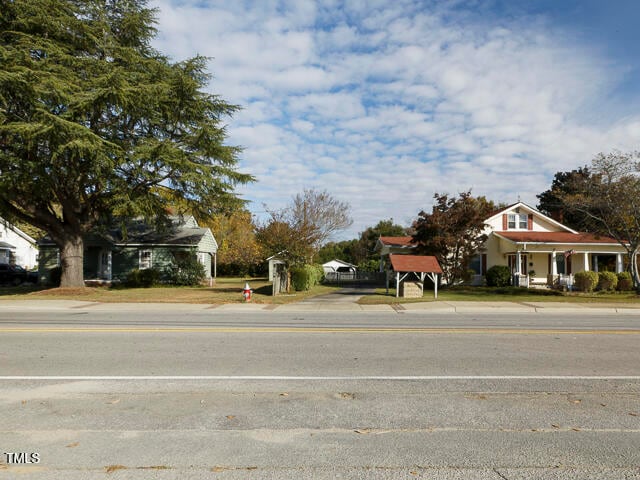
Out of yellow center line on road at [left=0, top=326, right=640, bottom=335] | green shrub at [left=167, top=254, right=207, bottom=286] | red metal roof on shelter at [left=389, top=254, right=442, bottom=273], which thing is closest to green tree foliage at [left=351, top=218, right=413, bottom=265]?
green shrub at [left=167, top=254, right=207, bottom=286]

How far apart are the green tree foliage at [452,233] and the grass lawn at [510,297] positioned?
1733mm

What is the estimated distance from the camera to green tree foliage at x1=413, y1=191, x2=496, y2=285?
1162 inches

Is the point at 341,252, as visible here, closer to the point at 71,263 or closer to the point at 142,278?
the point at 142,278

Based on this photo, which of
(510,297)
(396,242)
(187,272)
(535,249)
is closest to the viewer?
(510,297)

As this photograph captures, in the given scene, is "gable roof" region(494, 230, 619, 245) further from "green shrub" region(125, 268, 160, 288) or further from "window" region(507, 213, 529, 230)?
"green shrub" region(125, 268, 160, 288)

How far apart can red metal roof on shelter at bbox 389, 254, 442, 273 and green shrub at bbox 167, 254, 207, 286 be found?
1637cm

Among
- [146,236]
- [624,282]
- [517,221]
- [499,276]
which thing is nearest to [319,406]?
[499,276]

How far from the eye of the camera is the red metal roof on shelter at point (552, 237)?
106 feet

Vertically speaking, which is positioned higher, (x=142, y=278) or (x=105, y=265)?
(x=105, y=265)

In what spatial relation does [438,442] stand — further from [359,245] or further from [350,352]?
[359,245]

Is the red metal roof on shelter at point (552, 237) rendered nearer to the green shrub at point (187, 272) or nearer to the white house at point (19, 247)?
the green shrub at point (187, 272)

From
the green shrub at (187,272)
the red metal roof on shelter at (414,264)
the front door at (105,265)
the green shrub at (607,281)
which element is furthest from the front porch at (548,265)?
the front door at (105,265)

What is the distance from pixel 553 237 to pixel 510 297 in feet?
40.3

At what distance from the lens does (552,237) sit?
33.5 meters
